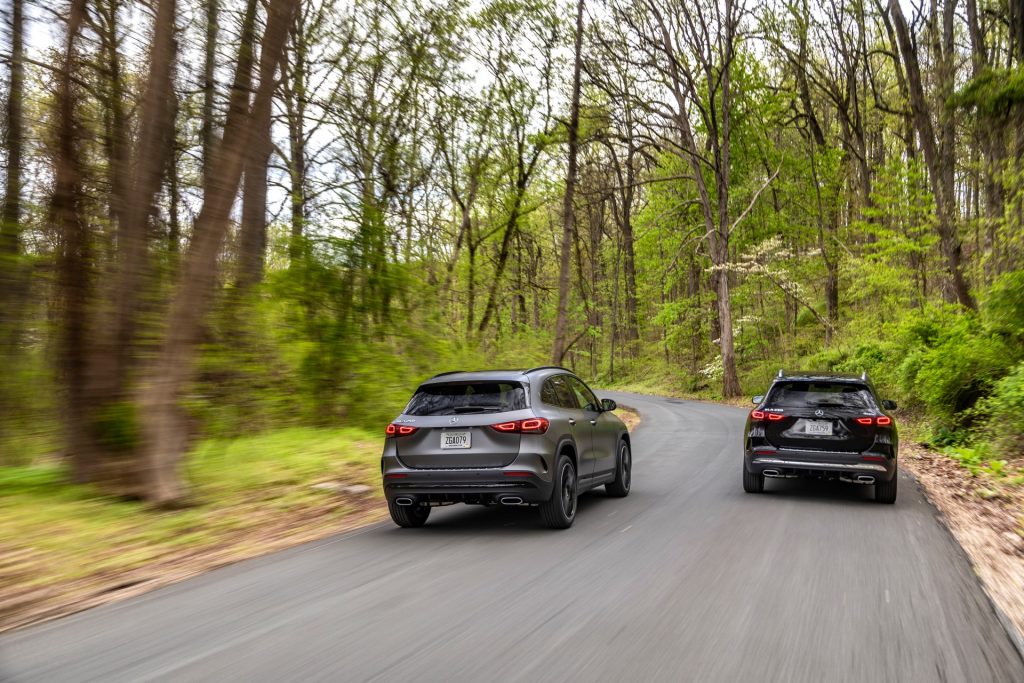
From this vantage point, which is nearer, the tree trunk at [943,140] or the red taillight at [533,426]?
the red taillight at [533,426]

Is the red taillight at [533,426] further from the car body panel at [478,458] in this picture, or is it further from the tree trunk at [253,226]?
the tree trunk at [253,226]

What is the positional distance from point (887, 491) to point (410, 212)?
14.6m

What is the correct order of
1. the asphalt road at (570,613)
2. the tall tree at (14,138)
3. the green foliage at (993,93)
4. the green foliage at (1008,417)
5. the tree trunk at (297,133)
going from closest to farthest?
1. the asphalt road at (570,613)
2. the tall tree at (14,138)
3. the green foliage at (1008,417)
4. the green foliage at (993,93)
5. the tree trunk at (297,133)

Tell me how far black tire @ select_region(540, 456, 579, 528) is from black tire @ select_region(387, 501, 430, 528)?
4.18 ft

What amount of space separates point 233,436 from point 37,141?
15.9 ft

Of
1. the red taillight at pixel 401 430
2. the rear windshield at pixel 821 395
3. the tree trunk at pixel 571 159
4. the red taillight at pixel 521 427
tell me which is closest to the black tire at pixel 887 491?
the rear windshield at pixel 821 395

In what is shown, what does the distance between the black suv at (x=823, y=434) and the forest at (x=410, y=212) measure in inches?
166

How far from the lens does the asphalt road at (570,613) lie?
3715 millimetres

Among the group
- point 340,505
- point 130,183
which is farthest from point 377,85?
point 340,505

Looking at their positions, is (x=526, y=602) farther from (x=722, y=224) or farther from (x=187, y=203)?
(x=722, y=224)

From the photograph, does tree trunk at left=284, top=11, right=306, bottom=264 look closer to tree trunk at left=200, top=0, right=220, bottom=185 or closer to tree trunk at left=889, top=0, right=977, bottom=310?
tree trunk at left=200, top=0, right=220, bottom=185

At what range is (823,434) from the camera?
28.6ft

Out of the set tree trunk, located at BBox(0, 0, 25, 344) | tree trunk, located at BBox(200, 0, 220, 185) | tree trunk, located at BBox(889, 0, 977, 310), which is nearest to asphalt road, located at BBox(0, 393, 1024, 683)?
tree trunk, located at BBox(0, 0, 25, 344)

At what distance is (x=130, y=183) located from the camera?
8.18 m
